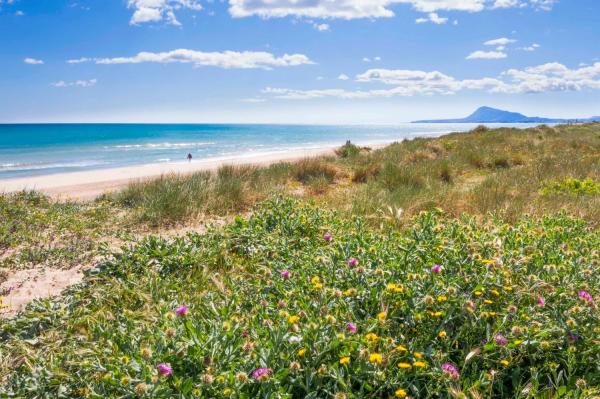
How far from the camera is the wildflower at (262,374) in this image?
6.17 ft

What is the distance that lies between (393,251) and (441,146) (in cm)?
1605

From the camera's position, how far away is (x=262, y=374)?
1.89 m

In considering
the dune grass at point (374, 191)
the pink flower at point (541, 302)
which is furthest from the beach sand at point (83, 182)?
the pink flower at point (541, 302)

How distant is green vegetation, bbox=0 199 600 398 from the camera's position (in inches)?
82.1

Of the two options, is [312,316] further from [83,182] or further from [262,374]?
[83,182]

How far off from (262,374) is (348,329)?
0.66m

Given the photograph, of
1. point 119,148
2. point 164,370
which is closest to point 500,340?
point 164,370

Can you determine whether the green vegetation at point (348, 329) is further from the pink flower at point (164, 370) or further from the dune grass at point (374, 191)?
the dune grass at point (374, 191)

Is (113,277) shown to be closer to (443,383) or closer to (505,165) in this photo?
(443,383)

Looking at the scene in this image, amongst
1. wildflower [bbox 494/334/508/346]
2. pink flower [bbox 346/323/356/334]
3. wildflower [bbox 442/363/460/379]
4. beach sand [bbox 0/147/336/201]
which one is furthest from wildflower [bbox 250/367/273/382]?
beach sand [bbox 0/147/336/201]

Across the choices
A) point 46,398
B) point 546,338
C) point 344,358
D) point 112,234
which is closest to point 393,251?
point 546,338

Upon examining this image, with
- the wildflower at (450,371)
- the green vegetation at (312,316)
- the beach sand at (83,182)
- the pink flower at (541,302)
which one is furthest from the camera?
the beach sand at (83,182)

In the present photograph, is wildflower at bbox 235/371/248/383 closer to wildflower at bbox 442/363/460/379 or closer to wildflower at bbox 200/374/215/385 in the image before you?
wildflower at bbox 200/374/215/385

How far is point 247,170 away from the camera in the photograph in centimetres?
1026
